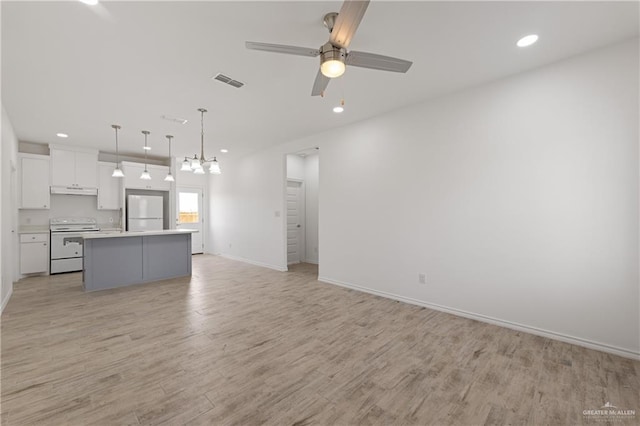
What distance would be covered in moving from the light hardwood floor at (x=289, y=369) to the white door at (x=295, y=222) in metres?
3.28

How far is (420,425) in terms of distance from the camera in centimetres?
170

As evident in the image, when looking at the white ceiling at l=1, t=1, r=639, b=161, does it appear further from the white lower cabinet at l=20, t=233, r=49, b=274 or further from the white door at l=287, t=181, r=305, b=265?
the white door at l=287, t=181, r=305, b=265

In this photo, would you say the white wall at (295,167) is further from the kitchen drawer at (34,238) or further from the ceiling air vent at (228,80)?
the kitchen drawer at (34,238)

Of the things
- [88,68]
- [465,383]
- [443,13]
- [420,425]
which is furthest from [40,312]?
[443,13]

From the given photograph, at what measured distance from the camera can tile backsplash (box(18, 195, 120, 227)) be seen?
5.84 metres

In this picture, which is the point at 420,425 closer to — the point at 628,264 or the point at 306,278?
the point at 628,264

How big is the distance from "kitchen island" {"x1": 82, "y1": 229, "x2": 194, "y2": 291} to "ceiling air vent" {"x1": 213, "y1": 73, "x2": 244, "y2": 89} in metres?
3.49

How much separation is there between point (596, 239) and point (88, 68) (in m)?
5.55

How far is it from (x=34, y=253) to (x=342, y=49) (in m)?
7.37

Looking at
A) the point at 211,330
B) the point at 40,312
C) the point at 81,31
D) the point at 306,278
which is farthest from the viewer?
the point at 306,278

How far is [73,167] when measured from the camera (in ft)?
20.1

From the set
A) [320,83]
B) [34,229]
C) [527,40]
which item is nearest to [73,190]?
[34,229]

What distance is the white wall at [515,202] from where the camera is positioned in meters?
2.54

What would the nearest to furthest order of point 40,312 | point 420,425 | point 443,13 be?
point 420,425, point 443,13, point 40,312
